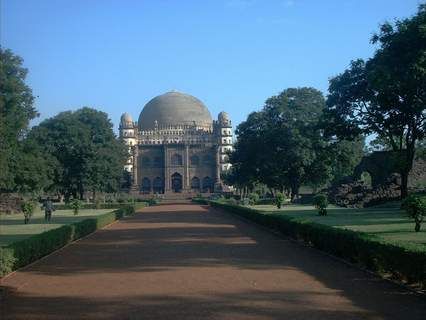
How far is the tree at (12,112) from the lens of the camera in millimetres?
33806

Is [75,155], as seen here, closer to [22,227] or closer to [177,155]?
[22,227]

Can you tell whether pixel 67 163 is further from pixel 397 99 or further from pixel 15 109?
pixel 397 99

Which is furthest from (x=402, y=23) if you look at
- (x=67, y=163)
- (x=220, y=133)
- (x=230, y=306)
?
(x=220, y=133)

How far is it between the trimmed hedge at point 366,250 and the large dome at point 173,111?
83962 mm

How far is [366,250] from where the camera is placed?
1141cm

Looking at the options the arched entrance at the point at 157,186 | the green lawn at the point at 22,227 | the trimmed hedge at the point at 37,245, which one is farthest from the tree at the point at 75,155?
the trimmed hedge at the point at 37,245

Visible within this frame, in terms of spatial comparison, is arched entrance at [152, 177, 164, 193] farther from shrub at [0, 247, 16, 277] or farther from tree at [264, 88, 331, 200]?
shrub at [0, 247, 16, 277]

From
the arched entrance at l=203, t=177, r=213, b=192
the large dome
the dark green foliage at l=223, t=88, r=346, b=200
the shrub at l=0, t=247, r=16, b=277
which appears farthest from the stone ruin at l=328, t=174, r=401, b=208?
the large dome

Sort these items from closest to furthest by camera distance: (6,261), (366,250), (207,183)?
(6,261) < (366,250) < (207,183)

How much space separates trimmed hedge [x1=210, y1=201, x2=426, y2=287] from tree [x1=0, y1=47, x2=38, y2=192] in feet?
67.9

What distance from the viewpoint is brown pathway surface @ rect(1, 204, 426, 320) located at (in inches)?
313

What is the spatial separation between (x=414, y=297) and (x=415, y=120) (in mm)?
24852

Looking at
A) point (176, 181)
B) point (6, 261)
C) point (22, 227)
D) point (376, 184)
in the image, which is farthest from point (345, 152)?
point (176, 181)

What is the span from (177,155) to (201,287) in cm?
8877
